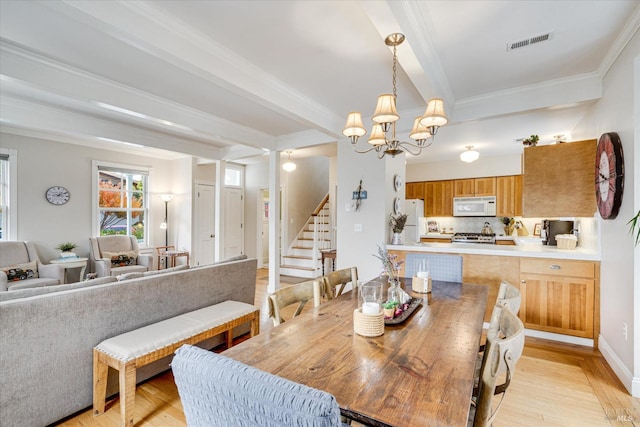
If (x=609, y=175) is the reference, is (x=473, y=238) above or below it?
below

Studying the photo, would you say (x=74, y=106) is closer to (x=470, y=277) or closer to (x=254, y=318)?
(x=254, y=318)

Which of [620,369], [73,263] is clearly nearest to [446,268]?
[620,369]

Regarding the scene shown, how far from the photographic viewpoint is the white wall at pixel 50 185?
4801mm

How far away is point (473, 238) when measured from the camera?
6152mm

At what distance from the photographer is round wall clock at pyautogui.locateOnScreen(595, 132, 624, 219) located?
2.36 m

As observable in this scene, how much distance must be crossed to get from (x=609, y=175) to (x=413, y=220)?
392cm

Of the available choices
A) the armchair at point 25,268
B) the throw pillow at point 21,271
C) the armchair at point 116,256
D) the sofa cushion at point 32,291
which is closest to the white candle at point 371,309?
the sofa cushion at point 32,291

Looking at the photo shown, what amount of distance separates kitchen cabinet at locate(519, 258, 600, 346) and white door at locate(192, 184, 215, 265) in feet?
19.5

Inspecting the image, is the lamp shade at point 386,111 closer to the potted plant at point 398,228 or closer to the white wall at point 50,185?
the potted plant at point 398,228

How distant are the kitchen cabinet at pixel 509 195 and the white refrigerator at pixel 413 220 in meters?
1.54

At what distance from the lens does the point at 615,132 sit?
8.21 ft

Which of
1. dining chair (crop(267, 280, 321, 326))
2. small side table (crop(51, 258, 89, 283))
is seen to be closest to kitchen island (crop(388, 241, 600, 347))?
dining chair (crop(267, 280, 321, 326))

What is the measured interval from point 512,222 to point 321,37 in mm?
5745

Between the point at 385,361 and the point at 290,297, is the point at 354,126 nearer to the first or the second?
the point at 290,297
